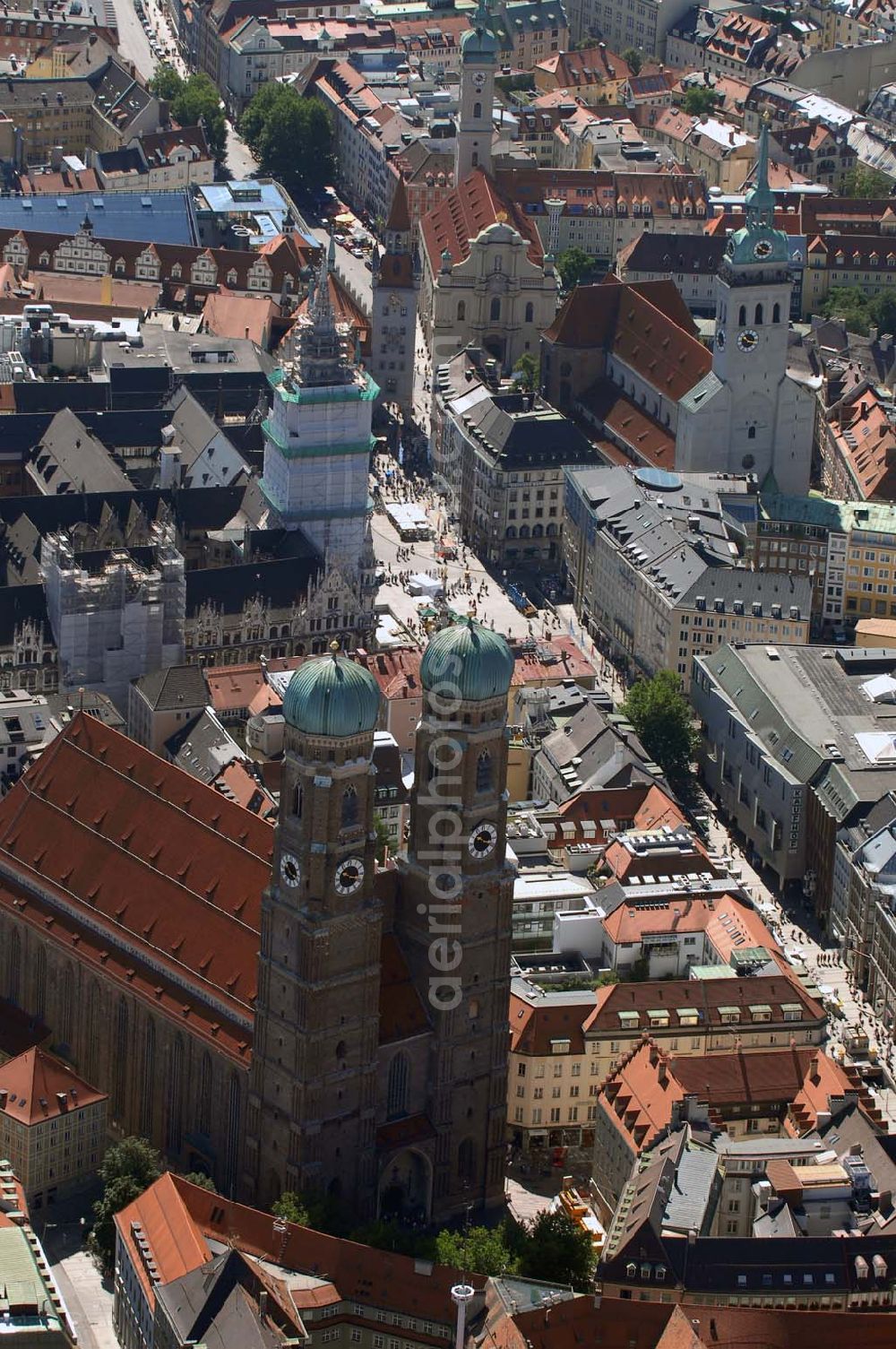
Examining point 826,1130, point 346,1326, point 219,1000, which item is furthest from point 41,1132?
point 826,1130

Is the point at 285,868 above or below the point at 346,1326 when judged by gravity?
above

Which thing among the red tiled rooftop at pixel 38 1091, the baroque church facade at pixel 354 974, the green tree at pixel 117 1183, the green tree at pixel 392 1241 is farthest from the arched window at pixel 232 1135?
the green tree at pixel 392 1241

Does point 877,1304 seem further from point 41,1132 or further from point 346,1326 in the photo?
point 41,1132

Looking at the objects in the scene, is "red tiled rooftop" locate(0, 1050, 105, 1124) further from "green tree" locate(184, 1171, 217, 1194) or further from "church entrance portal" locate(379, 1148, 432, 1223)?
"church entrance portal" locate(379, 1148, 432, 1223)

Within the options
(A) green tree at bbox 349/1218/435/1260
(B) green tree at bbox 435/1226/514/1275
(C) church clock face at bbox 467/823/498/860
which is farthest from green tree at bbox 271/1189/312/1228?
(C) church clock face at bbox 467/823/498/860

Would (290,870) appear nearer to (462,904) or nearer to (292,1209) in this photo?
(462,904)

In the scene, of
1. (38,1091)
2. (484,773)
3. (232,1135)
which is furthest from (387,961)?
(38,1091)
